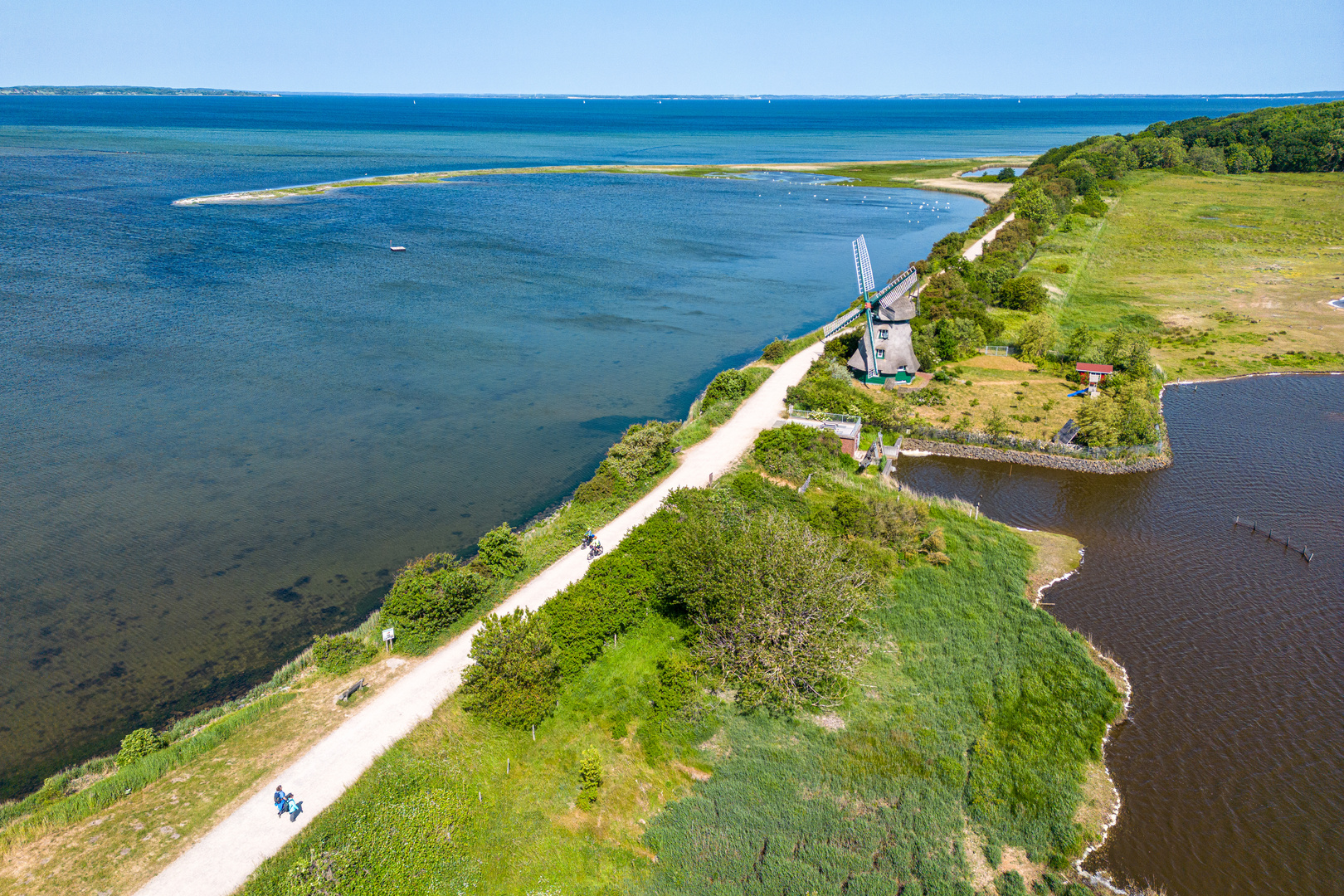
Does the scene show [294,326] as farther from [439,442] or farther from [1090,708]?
[1090,708]

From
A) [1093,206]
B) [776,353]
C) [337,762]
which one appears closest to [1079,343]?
[776,353]

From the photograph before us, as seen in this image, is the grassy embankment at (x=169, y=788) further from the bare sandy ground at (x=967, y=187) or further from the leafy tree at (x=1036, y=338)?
the bare sandy ground at (x=967, y=187)

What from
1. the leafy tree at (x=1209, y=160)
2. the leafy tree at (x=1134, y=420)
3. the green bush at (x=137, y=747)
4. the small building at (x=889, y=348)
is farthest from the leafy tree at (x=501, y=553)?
the leafy tree at (x=1209, y=160)

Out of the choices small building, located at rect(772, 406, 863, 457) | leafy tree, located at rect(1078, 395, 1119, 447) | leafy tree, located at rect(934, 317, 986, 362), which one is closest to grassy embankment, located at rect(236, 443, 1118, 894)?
small building, located at rect(772, 406, 863, 457)

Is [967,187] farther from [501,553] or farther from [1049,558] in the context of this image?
[501,553]

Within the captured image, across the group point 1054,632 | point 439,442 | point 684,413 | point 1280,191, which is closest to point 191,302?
point 439,442

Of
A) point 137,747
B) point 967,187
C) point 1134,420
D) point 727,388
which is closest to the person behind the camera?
point 137,747
